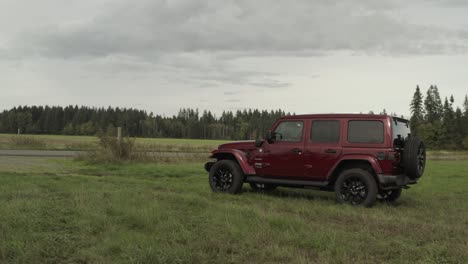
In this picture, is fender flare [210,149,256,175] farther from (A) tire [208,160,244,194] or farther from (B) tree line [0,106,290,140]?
(B) tree line [0,106,290,140]

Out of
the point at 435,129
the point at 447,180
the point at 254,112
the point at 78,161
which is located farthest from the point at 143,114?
the point at 447,180

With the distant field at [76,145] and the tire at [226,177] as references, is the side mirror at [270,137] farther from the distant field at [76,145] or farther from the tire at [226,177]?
the distant field at [76,145]

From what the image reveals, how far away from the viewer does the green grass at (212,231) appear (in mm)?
4605

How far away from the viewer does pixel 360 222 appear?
6594 mm

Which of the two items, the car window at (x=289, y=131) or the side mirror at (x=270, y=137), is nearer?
the car window at (x=289, y=131)

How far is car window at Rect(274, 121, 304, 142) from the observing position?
9375 mm

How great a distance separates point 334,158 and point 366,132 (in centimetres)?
84

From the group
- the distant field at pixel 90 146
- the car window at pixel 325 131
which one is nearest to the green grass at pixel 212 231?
the car window at pixel 325 131

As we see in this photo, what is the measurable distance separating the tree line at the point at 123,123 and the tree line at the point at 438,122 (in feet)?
126

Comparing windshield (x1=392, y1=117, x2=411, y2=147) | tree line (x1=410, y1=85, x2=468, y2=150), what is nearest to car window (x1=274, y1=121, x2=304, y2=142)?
windshield (x1=392, y1=117, x2=411, y2=147)

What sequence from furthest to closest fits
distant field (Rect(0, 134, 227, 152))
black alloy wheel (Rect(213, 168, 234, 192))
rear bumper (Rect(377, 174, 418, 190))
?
distant field (Rect(0, 134, 227, 152)) < black alloy wheel (Rect(213, 168, 234, 192)) < rear bumper (Rect(377, 174, 418, 190))

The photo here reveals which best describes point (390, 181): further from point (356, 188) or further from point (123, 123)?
point (123, 123)

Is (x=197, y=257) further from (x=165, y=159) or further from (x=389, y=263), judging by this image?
(x=165, y=159)

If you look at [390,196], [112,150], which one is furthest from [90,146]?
[390,196]
